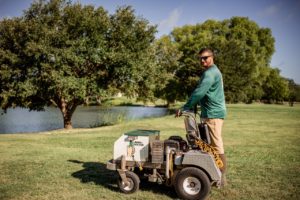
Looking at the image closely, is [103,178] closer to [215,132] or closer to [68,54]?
[215,132]

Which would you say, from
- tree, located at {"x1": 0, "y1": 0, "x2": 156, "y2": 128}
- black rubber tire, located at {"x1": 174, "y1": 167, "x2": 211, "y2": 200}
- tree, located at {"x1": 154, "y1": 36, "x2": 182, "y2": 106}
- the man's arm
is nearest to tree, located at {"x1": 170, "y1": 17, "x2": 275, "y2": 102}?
tree, located at {"x1": 154, "y1": 36, "x2": 182, "y2": 106}

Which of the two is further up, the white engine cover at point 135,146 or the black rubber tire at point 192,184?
the white engine cover at point 135,146

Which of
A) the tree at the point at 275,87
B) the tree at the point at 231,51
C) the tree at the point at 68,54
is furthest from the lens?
the tree at the point at 275,87

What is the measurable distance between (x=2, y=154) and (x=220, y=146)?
823cm

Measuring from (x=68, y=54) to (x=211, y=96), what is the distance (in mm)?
15188

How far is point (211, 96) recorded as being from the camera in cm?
640

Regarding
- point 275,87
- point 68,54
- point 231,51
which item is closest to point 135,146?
point 68,54

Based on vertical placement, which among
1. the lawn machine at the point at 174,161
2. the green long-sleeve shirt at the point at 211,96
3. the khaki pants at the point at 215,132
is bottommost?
the lawn machine at the point at 174,161

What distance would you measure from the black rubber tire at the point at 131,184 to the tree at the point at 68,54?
45.1 ft

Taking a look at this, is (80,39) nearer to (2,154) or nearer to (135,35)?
(135,35)

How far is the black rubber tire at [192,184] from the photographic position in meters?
6.05

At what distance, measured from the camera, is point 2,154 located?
36.6 ft

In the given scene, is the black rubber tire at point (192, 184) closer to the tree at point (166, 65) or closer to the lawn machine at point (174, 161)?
the lawn machine at point (174, 161)

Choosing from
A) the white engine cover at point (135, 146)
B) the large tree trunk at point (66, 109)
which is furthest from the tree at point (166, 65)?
the white engine cover at point (135, 146)
